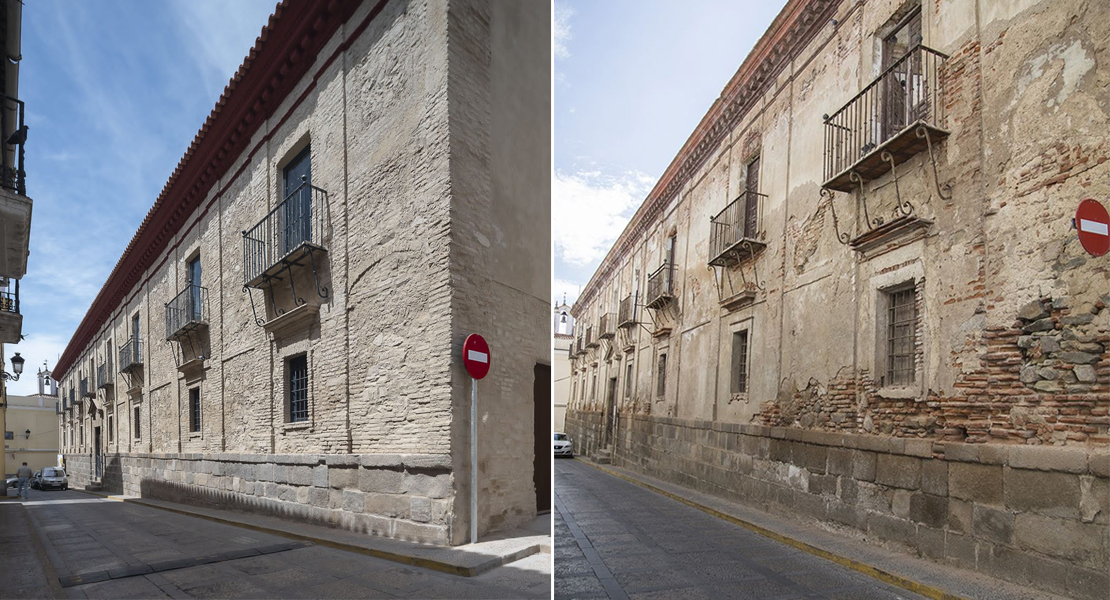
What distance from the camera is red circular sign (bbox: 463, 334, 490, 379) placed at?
5.91 metres

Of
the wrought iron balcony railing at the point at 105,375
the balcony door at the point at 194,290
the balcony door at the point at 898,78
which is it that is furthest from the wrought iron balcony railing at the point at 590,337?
the balcony door at the point at 898,78

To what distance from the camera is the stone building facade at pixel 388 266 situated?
6.21m

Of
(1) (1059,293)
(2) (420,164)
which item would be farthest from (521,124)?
(1) (1059,293)

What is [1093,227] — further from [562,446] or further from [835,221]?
[562,446]

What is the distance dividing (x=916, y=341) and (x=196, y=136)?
11.8 meters

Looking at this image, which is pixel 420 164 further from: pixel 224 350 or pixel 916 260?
pixel 224 350

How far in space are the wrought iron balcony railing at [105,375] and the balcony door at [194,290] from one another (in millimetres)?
9154

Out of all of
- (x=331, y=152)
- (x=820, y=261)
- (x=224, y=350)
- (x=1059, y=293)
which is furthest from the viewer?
(x=224, y=350)

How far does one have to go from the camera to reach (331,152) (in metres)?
8.06

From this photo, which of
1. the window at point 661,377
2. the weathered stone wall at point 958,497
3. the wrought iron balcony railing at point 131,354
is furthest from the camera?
the wrought iron balcony railing at point 131,354

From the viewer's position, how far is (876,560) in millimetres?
5773

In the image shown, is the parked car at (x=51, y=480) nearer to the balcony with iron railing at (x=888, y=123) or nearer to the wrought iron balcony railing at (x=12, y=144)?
the wrought iron balcony railing at (x=12, y=144)

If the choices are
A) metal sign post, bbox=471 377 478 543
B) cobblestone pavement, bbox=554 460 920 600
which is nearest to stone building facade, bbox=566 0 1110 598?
cobblestone pavement, bbox=554 460 920 600

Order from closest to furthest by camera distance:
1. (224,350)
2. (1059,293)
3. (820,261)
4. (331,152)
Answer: (1059,293) → (331,152) → (820,261) → (224,350)
